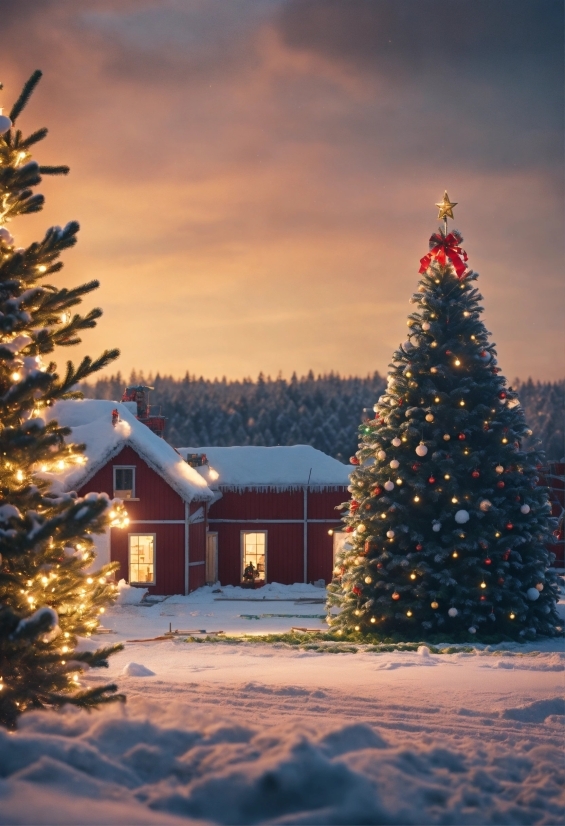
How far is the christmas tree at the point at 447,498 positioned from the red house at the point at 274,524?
16782mm

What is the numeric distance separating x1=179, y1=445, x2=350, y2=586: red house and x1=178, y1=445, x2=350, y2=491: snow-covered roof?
0.13 ft

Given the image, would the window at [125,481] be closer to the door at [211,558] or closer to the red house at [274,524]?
the door at [211,558]

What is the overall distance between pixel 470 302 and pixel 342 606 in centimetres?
682

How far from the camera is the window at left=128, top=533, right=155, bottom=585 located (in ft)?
102

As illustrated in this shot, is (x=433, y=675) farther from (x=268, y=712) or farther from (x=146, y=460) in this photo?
(x=146, y=460)

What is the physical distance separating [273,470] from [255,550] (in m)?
3.34

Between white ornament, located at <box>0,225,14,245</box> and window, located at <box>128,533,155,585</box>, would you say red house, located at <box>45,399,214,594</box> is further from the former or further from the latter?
white ornament, located at <box>0,225,14,245</box>

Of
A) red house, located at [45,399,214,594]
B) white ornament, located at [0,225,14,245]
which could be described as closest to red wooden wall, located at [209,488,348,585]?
red house, located at [45,399,214,594]

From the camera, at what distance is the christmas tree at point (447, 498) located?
56.0 feet

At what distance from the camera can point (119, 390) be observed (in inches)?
5295

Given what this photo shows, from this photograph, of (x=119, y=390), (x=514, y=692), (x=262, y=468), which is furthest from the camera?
(x=119, y=390)

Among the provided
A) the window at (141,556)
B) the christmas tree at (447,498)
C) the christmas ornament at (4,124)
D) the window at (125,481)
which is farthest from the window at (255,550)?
the christmas ornament at (4,124)

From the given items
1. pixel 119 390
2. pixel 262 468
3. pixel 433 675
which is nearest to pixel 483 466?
pixel 433 675

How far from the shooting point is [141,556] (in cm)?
3117
